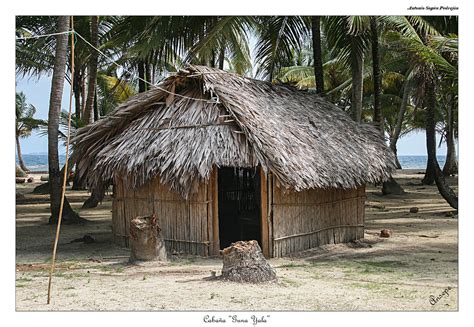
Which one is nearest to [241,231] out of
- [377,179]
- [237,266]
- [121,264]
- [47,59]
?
[377,179]

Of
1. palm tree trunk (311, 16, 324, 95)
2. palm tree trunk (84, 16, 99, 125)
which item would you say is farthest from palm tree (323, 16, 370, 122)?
palm tree trunk (84, 16, 99, 125)

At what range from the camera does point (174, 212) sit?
10219 millimetres

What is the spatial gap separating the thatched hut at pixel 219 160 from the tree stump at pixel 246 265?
5.21 ft

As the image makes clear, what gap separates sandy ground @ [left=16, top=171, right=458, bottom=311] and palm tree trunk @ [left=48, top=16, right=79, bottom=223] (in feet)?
3.08

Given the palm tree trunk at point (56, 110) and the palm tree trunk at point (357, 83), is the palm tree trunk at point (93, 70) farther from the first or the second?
the palm tree trunk at point (357, 83)

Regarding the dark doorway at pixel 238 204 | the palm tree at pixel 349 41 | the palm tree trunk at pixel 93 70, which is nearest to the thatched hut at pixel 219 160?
the dark doorway at pixel 238 204

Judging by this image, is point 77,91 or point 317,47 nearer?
point 317,47

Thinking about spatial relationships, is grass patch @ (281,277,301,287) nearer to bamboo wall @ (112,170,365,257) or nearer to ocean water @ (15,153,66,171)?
bamboo wall @ (112,170,365,257)

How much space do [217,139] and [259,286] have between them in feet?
9.19

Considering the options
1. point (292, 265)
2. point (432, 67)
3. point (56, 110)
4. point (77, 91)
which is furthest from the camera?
point (77, 91)

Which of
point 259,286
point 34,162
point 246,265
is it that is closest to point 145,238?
point 246,265

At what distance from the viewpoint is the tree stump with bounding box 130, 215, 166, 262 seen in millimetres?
9172

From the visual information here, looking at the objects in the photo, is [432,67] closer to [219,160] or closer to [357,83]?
[357,83]

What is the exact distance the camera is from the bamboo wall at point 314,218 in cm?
1009
